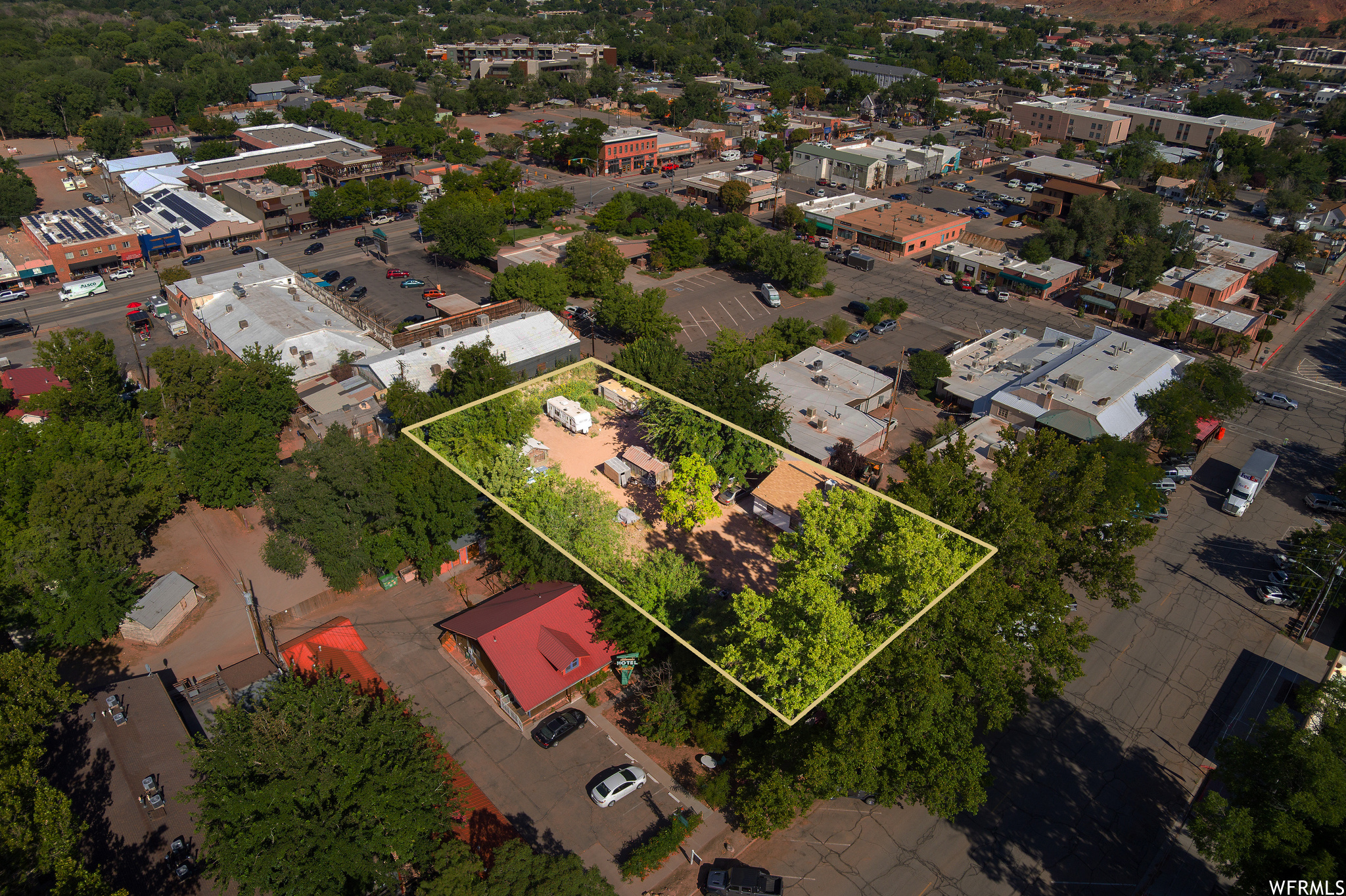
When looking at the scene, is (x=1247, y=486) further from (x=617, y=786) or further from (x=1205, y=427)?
(x=617, y=786)

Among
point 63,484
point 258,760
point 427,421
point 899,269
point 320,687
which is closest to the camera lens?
point 427,421

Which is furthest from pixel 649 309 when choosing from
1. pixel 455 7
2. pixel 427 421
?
pixel 455 7

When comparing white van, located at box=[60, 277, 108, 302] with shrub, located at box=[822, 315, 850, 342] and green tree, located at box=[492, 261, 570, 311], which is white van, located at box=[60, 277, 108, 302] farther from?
shrub, located at box=[822, 315, 850, 342]

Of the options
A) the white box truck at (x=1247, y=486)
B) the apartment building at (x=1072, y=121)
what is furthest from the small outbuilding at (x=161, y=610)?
the apartment building at (x=1072, y=121)

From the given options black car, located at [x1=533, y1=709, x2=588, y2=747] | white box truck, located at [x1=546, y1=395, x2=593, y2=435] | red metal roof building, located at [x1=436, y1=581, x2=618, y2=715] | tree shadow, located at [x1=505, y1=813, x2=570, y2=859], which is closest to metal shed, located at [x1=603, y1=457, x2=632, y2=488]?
white box truck, located at [x1=546, y1=395, x2=593, y2=435]

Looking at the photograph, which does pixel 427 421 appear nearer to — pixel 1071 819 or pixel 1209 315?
pixel 1071 819
